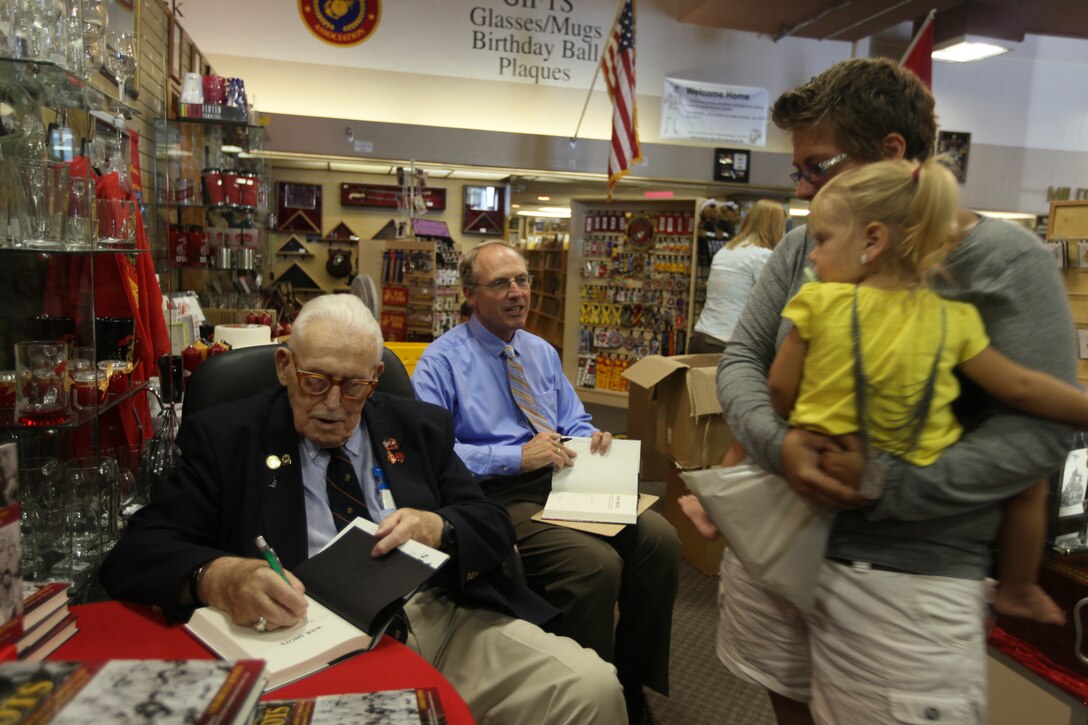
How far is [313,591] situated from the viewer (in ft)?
4.48

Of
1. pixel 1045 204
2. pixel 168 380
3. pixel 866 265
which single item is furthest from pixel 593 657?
pixel 1045 204

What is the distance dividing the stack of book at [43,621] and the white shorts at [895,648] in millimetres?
1246

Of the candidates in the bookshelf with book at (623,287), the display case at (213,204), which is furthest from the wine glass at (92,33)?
the bookshelf with book at (623,287)

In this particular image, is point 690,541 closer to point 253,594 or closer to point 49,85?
point 253,594

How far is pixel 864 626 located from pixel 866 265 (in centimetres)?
59

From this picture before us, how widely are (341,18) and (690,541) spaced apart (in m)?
6.22

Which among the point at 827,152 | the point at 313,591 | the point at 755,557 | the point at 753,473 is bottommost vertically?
the point at 313,591

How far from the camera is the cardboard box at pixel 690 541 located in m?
3.92

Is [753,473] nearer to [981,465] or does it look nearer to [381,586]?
[981,465]

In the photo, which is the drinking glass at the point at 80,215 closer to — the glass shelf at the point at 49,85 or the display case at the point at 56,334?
the display case at the point at 56,334

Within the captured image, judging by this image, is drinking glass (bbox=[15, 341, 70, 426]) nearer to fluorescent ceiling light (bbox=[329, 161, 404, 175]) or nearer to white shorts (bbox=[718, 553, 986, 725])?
white shorts (bbox=[718, 553, 986, 725])

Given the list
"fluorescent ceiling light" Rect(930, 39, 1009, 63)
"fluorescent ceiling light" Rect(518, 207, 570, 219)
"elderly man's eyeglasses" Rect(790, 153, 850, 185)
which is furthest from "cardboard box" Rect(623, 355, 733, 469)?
"fluorescent ceiling light" Rect(518, 207, 570, 219)

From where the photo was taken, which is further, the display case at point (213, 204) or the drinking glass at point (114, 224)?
the display case at point (213, 204)

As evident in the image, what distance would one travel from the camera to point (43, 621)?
1.14 meters
